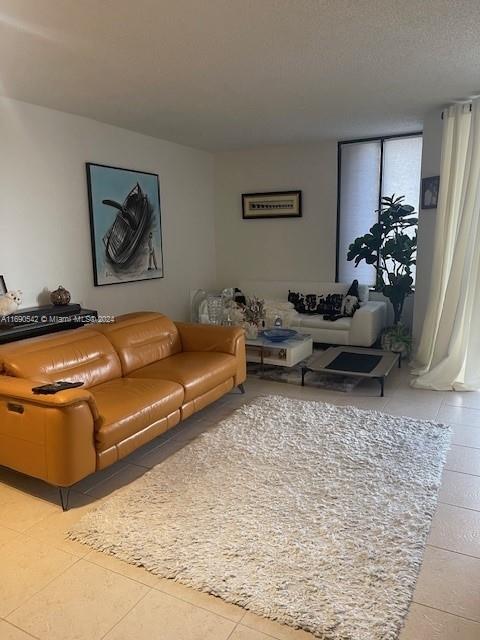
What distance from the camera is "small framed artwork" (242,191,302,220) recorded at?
6641 millimetres

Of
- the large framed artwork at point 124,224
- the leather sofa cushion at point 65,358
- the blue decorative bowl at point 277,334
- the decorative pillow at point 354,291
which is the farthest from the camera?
the decorative pillow at point 354,291

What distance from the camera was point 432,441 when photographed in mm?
3365

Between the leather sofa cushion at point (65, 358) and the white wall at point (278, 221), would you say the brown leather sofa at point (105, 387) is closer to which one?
the leather sofa cushion at point (65, 358)

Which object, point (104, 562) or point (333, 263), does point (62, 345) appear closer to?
point (104, 562)

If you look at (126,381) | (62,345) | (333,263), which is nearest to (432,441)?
(126,381)

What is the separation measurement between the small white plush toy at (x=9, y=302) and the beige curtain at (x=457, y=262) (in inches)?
148

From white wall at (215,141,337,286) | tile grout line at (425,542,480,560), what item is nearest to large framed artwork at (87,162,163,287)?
white wall at (215,141,337,286)

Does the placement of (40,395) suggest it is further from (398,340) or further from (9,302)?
(398,340)

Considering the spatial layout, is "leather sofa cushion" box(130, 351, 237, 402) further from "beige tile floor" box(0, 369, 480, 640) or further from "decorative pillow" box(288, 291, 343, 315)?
"decorative pillow" box(288, 291, 343, 315)

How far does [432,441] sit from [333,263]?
3554 mm

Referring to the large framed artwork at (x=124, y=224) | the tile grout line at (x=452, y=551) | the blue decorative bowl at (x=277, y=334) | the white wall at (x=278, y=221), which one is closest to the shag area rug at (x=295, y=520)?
the tile grout line at (x=452, y=551)

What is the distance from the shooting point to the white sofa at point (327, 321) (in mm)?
5531

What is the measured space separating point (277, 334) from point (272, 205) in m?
2.68

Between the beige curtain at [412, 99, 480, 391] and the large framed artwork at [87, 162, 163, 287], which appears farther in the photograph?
the large framed artwork at [87, 162, 163, 287]
